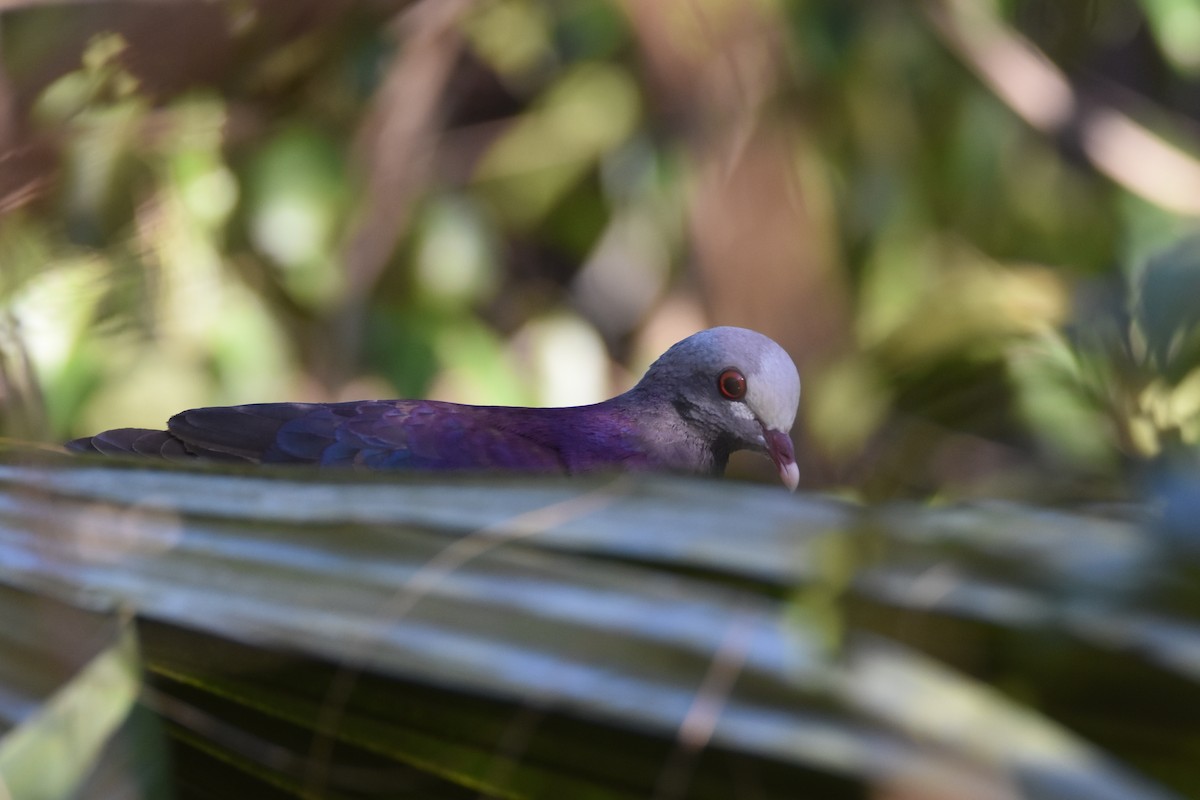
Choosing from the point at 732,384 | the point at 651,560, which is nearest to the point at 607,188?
the point at 732,384

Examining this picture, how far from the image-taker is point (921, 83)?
2527 millimetres

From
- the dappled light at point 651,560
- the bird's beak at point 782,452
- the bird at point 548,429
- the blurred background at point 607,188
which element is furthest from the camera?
the blurred background at point 607,188

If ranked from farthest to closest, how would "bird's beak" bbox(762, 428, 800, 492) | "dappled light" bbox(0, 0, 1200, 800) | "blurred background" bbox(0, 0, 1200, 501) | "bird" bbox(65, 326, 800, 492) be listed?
"blurred background" bbox(0, 0, 1200, 501) → "bird's beak" bbox(762, 428, 800, 492) → "bird" bbox(65, 326, 800, 492) → "dappled light" bbox(0, 0, 1200, 800)

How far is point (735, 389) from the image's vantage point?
54.2 inches

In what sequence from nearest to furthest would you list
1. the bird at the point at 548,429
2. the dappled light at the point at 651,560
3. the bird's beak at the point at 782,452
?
1. the dappled light at the point at 651,560
2. the bird at the point at 548,429
3. the bird's beak at the point at 782,452

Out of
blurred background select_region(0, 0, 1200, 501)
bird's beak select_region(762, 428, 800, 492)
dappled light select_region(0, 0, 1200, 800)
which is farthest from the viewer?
blurred background select_region(0, 0, 1200, 501)

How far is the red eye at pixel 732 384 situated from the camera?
4.50 ft

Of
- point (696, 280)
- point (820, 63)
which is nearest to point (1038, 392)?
point (696, 280)

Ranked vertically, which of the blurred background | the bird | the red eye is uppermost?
the blurred background

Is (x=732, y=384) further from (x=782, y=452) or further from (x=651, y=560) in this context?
(x=651, y=560)

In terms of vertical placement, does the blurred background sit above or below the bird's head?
above

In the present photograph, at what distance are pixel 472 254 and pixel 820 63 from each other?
75cm

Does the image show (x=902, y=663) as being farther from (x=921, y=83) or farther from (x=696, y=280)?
(x=921, y=83)

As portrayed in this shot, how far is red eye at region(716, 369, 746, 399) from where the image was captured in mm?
1370
